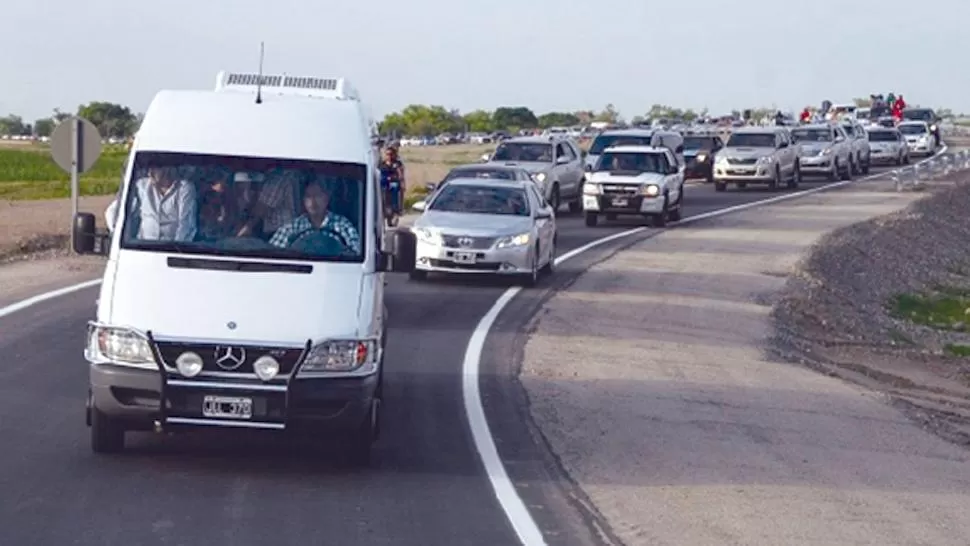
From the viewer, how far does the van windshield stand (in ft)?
38.8

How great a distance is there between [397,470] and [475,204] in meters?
14.1

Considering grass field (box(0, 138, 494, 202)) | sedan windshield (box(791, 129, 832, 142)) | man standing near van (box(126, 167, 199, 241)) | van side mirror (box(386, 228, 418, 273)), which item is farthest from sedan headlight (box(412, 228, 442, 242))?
sedan windshield (box(791, 129, 832, 142))

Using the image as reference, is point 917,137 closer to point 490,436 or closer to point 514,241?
point 514,241

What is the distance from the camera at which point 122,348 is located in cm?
1095

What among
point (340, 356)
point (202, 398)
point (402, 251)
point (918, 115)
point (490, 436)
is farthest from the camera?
point (918, 115)

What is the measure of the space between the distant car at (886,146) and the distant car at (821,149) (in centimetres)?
993

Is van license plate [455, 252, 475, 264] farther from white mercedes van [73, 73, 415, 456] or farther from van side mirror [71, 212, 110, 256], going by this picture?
van side mirror [71, 212, 110, 256]

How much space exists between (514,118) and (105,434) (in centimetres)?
16373

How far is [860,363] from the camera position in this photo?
22062 mm

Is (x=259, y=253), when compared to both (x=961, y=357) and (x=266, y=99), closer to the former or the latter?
(x=266, y=99)

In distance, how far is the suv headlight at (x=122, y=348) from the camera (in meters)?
10.9

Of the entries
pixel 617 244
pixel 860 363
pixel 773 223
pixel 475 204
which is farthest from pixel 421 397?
pixel 773 223

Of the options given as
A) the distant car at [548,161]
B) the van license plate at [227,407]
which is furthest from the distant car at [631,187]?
the van license plate at [227,407]

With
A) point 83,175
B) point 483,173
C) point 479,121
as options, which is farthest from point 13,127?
point 483,173
